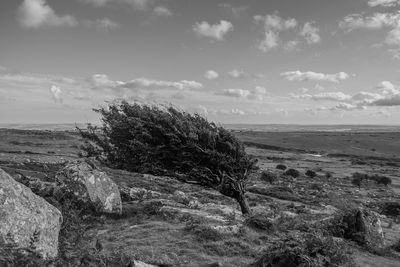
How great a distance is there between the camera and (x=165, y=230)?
55.2ft

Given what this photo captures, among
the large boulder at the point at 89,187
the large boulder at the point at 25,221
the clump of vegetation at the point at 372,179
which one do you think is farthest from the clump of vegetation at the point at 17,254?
the clump of vegetation at the point at 372,179

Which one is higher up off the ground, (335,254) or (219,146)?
(219,146)

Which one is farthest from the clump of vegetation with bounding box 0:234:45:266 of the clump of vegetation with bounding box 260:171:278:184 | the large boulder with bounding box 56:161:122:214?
the clump of vegetation with bounding box 260:171:278:184

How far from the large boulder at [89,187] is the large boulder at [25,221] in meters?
8.84

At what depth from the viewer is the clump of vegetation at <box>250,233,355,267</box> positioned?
11930 millimetres

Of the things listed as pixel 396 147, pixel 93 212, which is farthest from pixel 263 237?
pixel 396 147

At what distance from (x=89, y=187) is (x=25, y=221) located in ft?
33.2

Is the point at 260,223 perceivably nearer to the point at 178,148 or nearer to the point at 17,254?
the point at 178,148

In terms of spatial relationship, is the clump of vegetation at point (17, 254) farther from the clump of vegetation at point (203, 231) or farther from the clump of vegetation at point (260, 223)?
the clump of vegetation at point (260, 223)

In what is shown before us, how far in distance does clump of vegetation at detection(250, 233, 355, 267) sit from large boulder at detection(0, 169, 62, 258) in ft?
19.5

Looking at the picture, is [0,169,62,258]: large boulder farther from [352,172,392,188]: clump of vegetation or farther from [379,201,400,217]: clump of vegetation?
[352,172,392,188]: clump of vegetation

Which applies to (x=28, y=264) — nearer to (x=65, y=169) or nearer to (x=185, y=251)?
(x=185, y=251)

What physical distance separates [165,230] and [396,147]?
443 ft

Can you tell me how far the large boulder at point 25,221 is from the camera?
9664 millimetres
